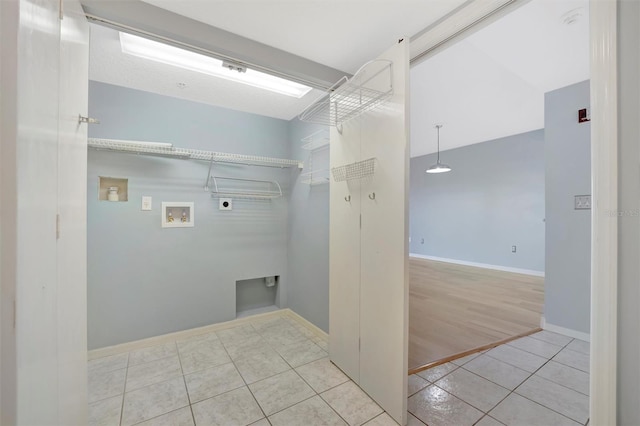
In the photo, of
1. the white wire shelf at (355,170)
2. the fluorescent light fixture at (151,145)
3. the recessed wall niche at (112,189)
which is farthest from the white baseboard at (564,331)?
the recessed wall niche at (112,189)

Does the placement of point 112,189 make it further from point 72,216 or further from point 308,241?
point 308,241

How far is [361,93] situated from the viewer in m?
1.67

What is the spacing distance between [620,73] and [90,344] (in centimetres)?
355

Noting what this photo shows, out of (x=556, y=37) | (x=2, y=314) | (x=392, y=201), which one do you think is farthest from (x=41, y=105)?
(x=556, y=37)

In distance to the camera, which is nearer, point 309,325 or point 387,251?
point 387,251

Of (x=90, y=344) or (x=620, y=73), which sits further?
(x=90, y=344)

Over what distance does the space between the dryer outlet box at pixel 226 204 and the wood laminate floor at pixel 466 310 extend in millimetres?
2245

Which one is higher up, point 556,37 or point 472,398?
point 556,37

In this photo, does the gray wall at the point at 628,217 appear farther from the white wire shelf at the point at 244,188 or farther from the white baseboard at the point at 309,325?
the white wire shelf at the point at 244,188

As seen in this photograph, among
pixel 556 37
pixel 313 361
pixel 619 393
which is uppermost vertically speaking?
pixel 556 37

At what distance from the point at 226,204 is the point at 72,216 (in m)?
1.69

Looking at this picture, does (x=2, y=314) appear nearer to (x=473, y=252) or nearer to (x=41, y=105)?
(x=41, y=105)

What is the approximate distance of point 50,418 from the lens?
78 centimetres

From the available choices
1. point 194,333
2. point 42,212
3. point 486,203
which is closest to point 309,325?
point 194,333
